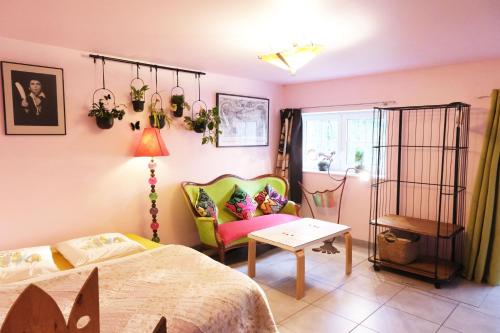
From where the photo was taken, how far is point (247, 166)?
15.5 feet

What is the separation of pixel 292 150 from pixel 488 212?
8.30 ft

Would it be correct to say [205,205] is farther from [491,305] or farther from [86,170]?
[491,305]

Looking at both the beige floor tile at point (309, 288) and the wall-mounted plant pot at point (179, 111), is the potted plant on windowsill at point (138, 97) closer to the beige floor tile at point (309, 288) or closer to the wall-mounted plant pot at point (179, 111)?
the wall-mounted plant pot at point (179, 111)

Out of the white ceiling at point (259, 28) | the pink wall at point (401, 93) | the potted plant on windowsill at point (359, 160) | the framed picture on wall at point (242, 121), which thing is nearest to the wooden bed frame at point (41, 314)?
the white ceiling at point (259, 28)

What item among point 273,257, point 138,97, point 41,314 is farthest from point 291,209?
point 41,314

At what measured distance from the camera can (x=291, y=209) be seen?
4402 millimetres

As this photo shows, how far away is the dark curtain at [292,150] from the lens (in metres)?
4.95

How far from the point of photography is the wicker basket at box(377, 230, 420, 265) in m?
3.45

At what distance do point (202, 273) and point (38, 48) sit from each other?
7.88 ft

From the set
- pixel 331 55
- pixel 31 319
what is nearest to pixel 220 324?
pixel 31 319

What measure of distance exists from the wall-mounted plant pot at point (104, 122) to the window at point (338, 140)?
291 centimetres

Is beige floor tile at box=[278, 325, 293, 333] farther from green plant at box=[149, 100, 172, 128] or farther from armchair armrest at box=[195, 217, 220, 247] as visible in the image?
green plant at box=[149, 100, 172, 128]

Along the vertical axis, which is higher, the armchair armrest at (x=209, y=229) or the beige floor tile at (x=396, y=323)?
the armchair armrest at (x=209, y=229)

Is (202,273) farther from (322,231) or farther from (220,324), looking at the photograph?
(322,231)
